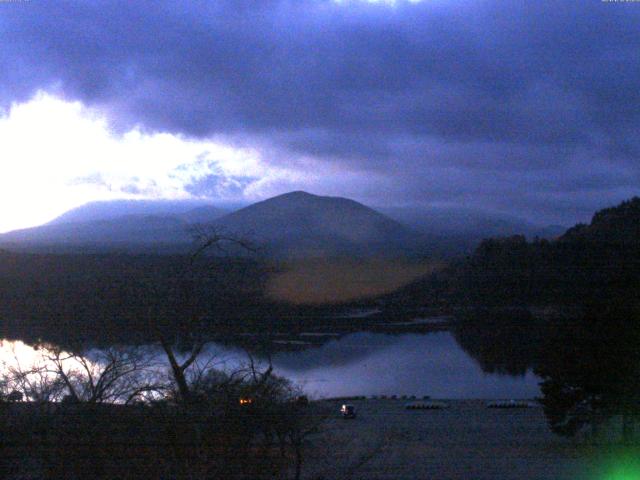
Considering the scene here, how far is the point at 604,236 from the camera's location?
374 centimetres

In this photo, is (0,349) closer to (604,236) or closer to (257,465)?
(257,465)

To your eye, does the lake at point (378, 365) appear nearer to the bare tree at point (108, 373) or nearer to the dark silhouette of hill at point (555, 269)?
the bare tree at point (108, 373)

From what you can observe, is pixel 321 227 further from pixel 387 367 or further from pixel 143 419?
pixel 143 419

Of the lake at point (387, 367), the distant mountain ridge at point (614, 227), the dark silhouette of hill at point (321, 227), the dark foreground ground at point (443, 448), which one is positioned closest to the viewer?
the dark foreground ground at point (443, 448)

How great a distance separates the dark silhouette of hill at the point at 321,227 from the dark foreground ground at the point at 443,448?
1.03 metres

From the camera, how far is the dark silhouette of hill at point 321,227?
12.8ft

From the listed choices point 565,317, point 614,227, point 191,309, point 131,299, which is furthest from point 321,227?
point 614,227

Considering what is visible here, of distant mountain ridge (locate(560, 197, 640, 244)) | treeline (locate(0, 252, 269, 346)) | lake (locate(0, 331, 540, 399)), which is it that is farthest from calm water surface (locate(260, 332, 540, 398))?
distant mountain ridge (locate(560, 197, 640, 244))

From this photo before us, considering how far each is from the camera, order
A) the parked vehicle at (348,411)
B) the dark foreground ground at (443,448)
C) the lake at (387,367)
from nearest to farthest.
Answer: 1. the dark foreground ground at (443,448)
2. the lake at (387,367)
3. the parked vehicle at (348,411)

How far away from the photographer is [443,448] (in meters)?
3.19

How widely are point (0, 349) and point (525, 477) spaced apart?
8.98 ft

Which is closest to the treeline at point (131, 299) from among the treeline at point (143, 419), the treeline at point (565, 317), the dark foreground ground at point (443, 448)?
the treeline at point (143, 419)

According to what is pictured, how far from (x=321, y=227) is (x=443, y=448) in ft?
5.38

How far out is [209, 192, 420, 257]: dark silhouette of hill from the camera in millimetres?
3900
